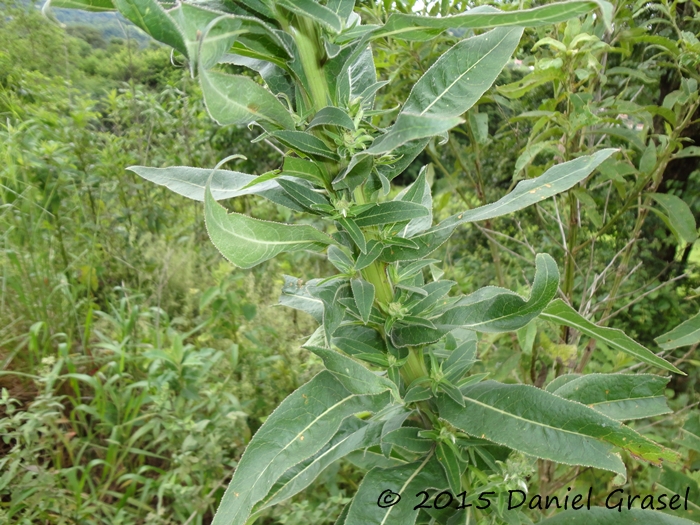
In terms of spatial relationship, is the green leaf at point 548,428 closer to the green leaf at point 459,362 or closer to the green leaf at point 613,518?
the green leaf at point 459,362

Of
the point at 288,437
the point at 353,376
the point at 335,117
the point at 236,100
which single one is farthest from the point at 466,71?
the point at 288,437

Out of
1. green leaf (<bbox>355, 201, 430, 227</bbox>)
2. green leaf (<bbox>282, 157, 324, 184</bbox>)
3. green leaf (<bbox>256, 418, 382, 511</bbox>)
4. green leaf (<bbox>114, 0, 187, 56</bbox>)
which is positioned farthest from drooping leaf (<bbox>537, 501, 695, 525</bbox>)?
green leaf (<bbox>114, 0, 187, 56</bbox>)

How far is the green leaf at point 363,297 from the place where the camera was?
25.2 inches

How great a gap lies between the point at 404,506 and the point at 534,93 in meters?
2.23

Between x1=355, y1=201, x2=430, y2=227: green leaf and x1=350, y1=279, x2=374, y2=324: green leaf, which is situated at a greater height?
x1=355, y1=201, x2=430, y2=227: green leaf

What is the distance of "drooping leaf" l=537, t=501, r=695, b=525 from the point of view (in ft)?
2.65

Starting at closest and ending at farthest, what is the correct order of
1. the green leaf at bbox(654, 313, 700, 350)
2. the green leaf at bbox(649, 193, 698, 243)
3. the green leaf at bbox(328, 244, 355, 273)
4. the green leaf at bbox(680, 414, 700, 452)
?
the green leaf at bbox(328, 244, 355, 273)
the green leaf at bbox(654, 313, 700, 350)
the green leaf at bbox(680, 414, 700, 452)
the green leaf at bbox(649, 193, 698, 243)

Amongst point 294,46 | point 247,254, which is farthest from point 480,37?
point 247,254

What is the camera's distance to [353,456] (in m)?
0.97

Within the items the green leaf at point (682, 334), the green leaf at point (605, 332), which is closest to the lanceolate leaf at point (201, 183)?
the green leaf at point (605, 332)

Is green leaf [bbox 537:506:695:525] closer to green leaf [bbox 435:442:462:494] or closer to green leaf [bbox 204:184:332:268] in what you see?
green leaf [bbox 435:442:462:494]

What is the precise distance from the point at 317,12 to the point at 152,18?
163 mm

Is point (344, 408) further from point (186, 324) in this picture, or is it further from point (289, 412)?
point (186, 324)

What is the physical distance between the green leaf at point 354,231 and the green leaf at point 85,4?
379 mm
